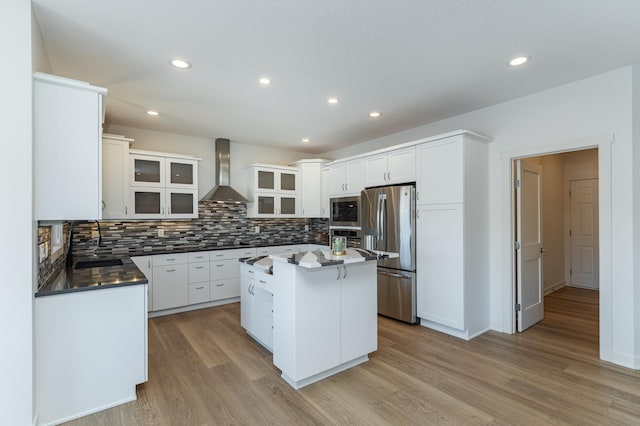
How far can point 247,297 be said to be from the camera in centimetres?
347

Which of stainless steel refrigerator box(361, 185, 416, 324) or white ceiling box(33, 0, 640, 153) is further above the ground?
white ceiling box(33, 0, 640, 153)

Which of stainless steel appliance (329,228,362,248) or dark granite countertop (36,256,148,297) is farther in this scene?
stainless steel appliance (329,228,362,248)

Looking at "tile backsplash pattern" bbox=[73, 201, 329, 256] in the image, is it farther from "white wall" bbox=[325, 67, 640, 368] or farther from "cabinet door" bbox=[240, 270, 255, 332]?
"white wall" bbox=[325, 67, 640, 368]

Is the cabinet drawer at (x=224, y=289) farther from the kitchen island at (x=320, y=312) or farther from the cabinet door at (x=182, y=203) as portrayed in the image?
the kitchen island at (x=320, y=312)

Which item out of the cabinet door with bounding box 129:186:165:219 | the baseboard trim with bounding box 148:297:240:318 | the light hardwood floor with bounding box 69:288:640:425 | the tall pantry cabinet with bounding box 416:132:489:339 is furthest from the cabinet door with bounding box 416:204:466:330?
the cabinet door with bounding box 129:186:165:219

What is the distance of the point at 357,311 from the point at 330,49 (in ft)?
7.25

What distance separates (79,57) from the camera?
2516 mm

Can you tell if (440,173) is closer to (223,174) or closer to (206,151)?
(223,174)

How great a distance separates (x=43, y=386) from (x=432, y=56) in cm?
365

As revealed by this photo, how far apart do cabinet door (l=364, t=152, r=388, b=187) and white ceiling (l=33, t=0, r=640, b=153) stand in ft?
2.38

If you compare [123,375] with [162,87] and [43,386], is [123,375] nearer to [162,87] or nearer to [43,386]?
[43,386]

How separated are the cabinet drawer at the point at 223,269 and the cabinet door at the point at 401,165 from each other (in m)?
2.69

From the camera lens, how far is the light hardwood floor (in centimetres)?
211

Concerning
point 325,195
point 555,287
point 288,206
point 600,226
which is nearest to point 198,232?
point 288,206
